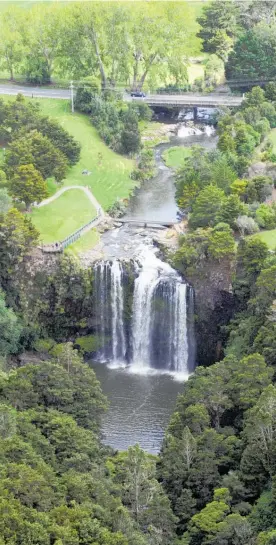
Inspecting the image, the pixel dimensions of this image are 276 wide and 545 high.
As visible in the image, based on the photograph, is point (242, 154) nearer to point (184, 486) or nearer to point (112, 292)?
point (112, 292)

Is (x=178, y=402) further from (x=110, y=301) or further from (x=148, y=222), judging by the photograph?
(x=148, y=222)

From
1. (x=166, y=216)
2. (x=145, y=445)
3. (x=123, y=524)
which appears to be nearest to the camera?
(x=123, y=524)

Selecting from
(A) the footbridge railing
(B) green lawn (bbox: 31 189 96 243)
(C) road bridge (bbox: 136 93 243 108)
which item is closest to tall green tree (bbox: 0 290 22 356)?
(A) the footbridge railing

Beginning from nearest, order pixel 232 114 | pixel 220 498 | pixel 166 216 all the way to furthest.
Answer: pixel 220 498, pixel 166 216, pixel 232 114

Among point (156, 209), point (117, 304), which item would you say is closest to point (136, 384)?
point (117, 304)

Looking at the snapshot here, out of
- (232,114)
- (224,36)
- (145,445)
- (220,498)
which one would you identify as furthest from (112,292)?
(224,36)

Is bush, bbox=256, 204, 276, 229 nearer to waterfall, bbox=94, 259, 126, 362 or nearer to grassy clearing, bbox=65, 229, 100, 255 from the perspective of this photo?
waterfall, bbox=94, 259, 126, 362

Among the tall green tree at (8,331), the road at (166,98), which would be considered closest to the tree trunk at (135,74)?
the road at (166,98)
